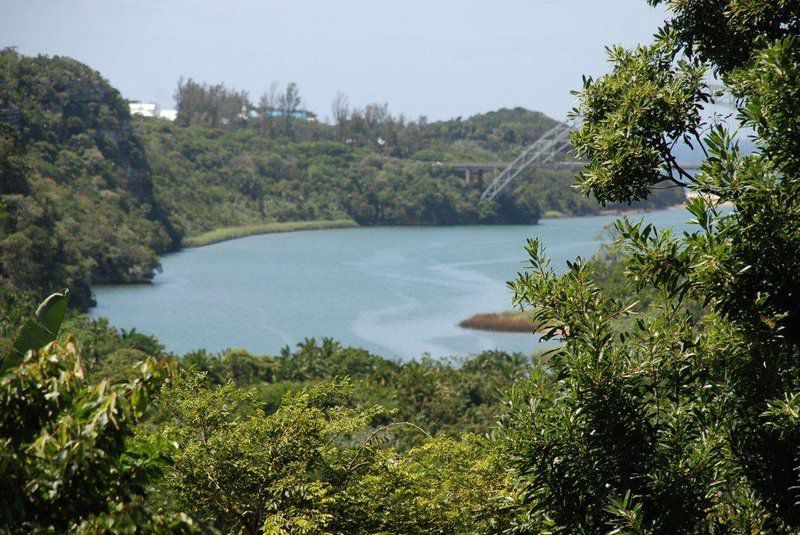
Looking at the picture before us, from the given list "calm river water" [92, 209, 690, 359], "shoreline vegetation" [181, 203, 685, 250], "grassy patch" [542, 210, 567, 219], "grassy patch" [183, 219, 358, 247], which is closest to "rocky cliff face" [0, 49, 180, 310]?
"calm river water" [92, 209, 690, 359]

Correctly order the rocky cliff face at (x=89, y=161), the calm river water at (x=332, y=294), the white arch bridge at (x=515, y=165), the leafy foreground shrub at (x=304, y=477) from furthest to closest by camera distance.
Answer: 1. the white arch bridge at (x=515, y=165)
2. the rocky cliff face at (x=89, y=161)
3. the calm river water at (x=332, y=294)
4. the leafy foreground shrub at (x=304, y=477)

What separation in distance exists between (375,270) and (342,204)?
3054 cm

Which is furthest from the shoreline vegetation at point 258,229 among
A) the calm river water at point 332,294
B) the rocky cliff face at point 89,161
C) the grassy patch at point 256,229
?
the rocky cliff face at point 89,161

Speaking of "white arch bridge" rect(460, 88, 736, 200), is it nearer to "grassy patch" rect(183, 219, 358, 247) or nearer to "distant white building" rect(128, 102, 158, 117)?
"grassy patch" rect(183, 219, 358, 247)

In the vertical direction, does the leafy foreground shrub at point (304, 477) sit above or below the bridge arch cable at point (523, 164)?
below

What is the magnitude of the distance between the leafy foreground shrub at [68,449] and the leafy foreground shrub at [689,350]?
218 centimetres

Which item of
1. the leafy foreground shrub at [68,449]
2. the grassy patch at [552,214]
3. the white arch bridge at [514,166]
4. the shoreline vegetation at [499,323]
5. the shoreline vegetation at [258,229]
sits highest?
the white arch bridge at [514,166]

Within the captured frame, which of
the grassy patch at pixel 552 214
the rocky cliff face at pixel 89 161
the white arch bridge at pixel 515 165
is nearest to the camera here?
the rocky cliff face at pixel 89 161

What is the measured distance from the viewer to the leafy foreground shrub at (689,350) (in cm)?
482

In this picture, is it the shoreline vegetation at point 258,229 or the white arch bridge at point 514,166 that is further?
the white arch bridge at point 514,166

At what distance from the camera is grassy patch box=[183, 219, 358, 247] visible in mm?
64919

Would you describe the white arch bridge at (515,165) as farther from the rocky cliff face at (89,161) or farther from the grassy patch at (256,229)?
the rocky cliff face at (89,161)

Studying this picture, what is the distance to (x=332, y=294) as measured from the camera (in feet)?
145

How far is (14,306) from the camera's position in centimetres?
2502
